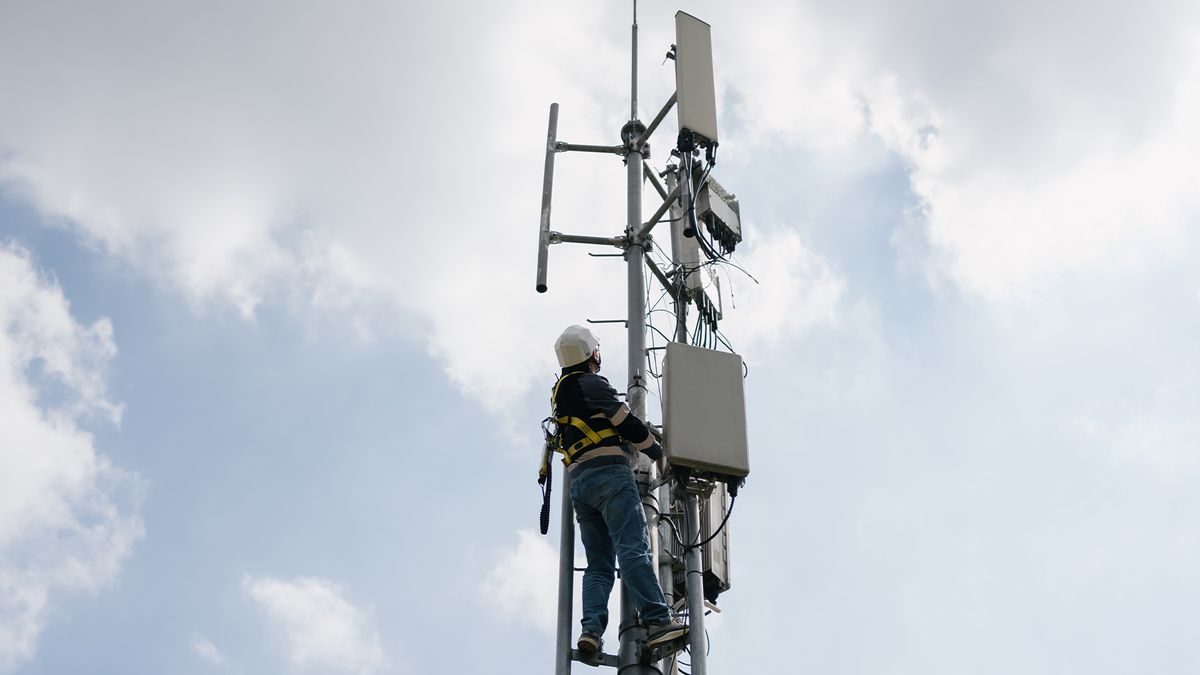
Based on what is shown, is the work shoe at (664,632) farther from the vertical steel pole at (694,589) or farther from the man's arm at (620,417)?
the man's arm at (620,417)

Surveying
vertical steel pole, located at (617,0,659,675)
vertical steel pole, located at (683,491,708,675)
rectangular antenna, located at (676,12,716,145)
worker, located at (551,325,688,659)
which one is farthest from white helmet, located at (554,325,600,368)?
rectangular antenna, located at (676,12,716,145)

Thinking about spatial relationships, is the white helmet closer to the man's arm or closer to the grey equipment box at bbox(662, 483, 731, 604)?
the man's arm

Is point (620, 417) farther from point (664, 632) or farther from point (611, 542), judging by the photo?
point (664, 632)

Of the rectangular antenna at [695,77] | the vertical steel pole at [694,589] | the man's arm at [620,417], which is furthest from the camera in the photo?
the rectangular antenna at [695,77]

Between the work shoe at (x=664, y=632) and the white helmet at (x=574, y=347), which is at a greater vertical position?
the white helmet at (x=574, y=347)

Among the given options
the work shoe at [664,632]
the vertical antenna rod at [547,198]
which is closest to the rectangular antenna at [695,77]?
the vertical antenna rod at [547,198]

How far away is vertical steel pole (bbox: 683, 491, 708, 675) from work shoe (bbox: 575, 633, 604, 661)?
53 centimetres

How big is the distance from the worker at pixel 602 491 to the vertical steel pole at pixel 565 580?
0.12 m

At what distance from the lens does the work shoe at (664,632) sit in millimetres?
6798

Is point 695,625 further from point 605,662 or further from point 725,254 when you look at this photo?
point 725,254

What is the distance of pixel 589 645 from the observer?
695cm

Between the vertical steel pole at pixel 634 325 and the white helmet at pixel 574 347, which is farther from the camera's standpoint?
the white helmet at pixel 574 347

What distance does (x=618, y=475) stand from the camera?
7348 millimetres

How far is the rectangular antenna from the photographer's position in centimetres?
870
